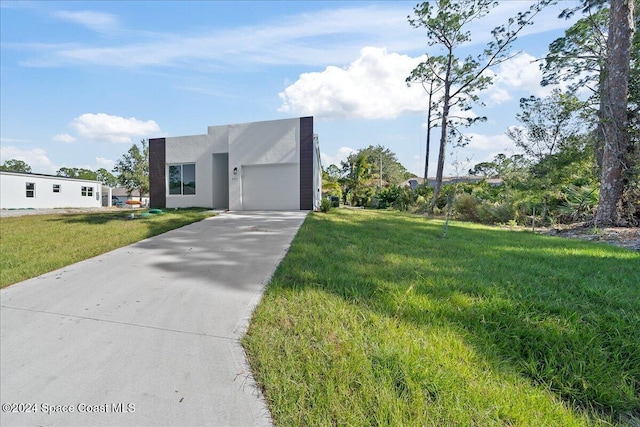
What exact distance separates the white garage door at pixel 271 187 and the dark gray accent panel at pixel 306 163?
0.24 meters

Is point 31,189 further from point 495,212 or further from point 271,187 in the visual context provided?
point 495,212

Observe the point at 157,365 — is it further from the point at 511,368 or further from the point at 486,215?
the point at 486,215

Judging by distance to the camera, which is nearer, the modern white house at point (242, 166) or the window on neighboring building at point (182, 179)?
the modern white house at point (242, 166)

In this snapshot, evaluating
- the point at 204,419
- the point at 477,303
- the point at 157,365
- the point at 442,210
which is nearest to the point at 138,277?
the point at 157,365

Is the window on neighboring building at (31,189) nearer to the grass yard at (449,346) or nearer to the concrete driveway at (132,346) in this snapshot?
the concrete driveway at (132,346)

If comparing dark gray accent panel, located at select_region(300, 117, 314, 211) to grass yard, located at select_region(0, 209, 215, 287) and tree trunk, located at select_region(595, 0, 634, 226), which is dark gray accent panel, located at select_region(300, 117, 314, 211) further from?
tree trunk, located at select_region(595, 0, 634, 226)

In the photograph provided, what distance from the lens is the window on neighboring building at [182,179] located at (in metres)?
13.8

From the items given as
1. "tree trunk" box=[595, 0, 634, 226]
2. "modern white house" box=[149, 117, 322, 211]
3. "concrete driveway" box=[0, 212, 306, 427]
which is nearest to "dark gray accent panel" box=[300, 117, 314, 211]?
"modern white house" box=[149, 117, 322, 211]

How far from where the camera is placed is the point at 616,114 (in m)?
7.18

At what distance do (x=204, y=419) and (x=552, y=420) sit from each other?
66.4 inches

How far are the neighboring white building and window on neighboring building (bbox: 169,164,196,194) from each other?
58.7 feet

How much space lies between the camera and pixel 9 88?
11.5 meters

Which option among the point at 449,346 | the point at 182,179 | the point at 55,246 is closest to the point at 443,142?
the point at 182,179

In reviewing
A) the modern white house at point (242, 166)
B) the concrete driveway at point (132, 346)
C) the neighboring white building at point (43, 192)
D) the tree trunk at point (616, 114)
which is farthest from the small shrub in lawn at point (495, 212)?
the neighboring white building at point (43, 192)
